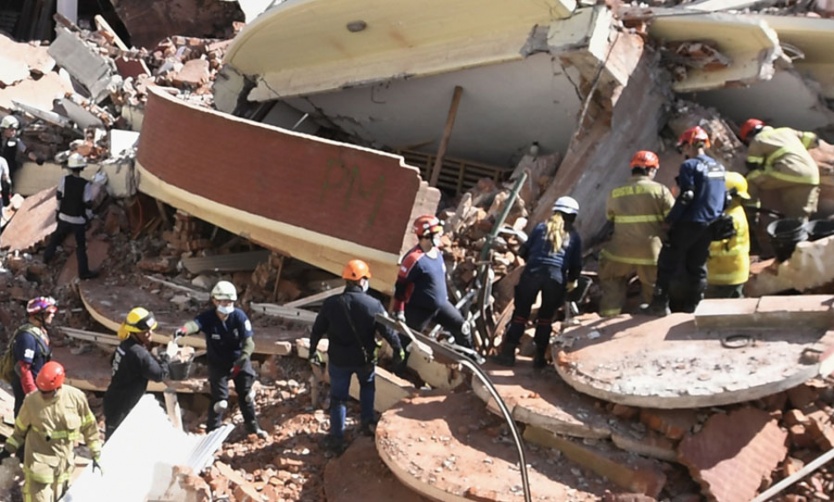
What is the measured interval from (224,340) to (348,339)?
0.99 meters

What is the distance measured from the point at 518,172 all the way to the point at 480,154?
2017 millimetres

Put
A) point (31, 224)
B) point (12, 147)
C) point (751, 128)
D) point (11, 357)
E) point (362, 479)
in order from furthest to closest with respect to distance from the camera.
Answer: point (12, 147) < point (31, 224) < point (751, 128) < point (11, 357) < point (362, 479)

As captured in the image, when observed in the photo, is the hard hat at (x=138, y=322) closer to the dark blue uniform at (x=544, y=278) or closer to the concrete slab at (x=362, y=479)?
the concrete slab at (x=362, y=479)

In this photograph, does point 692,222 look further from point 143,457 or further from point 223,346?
point 143,457

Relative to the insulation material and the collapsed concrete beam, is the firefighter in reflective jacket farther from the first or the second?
the insulation material

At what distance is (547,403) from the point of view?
21.8ft

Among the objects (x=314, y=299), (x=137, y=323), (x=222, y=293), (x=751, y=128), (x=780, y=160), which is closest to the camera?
(x=222, y=293)

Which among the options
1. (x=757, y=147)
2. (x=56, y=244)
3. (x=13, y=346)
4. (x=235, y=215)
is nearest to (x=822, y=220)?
(x=757, y=147)

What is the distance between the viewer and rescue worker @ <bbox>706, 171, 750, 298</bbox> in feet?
23.9

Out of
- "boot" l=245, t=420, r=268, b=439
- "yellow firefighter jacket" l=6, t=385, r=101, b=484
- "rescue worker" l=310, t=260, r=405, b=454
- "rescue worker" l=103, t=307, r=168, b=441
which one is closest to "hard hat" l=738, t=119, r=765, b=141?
"rescue worker" l=310, t=260, r=405, b=454

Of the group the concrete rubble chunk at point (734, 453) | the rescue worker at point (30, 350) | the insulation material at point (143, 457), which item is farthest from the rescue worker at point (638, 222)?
the rescue worker at point (30, 350)

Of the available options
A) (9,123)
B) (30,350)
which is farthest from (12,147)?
(30,350)

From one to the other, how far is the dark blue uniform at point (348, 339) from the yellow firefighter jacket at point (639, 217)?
1.88m

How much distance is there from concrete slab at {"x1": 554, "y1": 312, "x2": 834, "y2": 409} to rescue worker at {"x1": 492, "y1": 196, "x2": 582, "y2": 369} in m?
0.28
